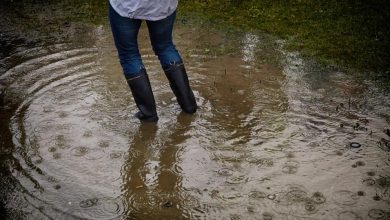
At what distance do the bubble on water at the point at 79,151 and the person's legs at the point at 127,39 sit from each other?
76 cm

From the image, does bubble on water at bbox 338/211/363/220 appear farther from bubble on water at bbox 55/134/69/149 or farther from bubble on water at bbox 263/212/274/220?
bubble on water at bbox 55/134/69/149

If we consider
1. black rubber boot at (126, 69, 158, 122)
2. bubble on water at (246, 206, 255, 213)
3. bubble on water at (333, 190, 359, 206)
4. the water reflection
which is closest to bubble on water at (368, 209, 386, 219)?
bubble on water at (333, 190, 359, 206)

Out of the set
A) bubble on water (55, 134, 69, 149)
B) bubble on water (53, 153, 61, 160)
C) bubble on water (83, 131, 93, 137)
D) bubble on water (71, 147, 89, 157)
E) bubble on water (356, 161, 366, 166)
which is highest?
bubble on water (356, 161, 366, 166)

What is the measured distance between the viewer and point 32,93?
4.49 metres

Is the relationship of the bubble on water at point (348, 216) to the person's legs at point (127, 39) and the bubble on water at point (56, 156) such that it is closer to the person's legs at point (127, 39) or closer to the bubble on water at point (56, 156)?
the person's legs at point (127, 39)

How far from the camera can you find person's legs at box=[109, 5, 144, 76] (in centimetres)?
357

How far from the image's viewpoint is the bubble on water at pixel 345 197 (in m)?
2.94

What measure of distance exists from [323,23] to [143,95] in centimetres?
349

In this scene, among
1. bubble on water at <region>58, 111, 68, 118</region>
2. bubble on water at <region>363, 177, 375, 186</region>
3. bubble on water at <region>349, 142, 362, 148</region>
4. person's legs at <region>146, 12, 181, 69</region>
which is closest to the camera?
bubble on water at <region>363, 177, 375, 186</region>

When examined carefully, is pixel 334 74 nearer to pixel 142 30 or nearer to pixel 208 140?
pixel 208 140

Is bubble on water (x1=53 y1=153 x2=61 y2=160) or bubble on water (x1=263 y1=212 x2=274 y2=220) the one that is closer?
bubble on water (x1=263 y1=212 x2=274 y2=220)

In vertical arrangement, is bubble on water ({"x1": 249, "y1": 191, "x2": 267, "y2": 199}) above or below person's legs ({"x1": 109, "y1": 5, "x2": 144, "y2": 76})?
below

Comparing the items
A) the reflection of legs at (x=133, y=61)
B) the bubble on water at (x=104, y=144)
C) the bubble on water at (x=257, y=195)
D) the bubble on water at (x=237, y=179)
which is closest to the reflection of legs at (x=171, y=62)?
the reflection of legs at (x=133, y=61)

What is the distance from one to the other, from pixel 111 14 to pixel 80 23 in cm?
318
